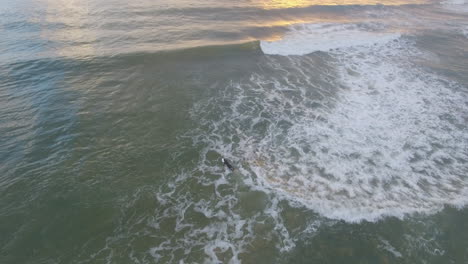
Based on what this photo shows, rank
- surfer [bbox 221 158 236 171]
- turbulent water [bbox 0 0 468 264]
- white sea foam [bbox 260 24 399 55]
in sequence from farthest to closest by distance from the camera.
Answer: white sea foam [bbox 260 24 399 55]
surfer [bbox 221 158 236 171]
turbulent water [bbox 0 0 468 264]

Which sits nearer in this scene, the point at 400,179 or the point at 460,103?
the point at 400,179

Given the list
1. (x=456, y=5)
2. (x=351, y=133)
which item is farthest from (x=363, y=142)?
(x=456, y=5)

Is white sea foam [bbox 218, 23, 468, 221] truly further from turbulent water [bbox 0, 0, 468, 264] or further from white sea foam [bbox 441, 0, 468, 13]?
white sea foam [bbox 441, 0, 468, 13]

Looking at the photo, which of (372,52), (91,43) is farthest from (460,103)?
(91,43)

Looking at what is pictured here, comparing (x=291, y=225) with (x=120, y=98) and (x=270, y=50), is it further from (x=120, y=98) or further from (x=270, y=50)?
(x=270, y=50)

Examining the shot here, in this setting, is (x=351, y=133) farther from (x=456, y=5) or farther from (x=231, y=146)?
(x=456, y=5)

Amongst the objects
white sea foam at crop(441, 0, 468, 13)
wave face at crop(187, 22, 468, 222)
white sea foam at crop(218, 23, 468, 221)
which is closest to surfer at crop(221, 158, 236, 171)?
wave face at crop(187, 22, 468, 222)
